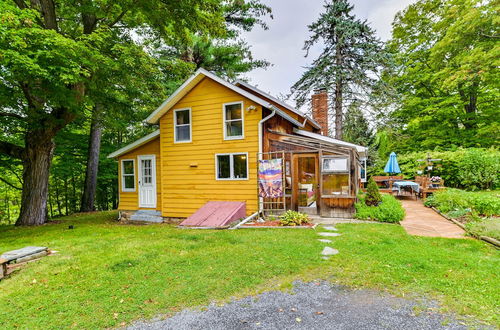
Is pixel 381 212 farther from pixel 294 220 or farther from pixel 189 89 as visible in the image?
pixel 189 89

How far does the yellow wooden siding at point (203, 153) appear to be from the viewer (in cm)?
933

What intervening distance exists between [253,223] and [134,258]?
413 cm

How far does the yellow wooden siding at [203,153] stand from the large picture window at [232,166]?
0.16m

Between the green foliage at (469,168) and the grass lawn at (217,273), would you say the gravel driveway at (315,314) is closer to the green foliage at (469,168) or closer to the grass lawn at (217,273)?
the grass lawn at (217,273)

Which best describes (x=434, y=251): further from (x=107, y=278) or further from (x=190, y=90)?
(x=190, y=90)

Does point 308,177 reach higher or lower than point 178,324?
higher

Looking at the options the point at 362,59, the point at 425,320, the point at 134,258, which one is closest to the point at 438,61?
the point at 362,59

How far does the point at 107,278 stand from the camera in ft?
13.5

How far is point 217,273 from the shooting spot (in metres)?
4.18

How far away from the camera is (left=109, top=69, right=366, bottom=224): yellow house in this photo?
349 inches

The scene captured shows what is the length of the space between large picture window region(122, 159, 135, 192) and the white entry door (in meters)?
0.55

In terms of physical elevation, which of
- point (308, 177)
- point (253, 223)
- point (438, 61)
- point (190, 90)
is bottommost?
point (253, 223)

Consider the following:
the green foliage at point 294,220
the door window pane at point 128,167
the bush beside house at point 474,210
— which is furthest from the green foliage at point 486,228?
the door window pane at point 128,167

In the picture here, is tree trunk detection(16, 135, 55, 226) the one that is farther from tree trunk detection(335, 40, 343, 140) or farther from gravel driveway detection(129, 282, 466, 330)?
tree trunk detection(335, 40, 343, 140)
